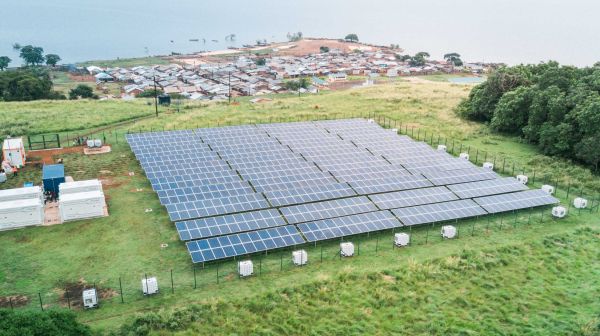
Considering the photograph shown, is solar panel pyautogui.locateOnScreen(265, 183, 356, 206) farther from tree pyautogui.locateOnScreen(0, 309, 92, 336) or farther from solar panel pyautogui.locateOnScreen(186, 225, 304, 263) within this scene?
tree pyautogui.locateOnScreen(0, 309, 92, 336)

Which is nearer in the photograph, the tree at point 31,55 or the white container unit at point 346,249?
the white container unit at point 346,249

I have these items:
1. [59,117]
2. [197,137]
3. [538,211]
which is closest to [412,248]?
[538,211]

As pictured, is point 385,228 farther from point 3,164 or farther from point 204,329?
point 3,164

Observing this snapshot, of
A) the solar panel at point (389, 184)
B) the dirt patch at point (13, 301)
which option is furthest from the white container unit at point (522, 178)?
the dirt patch at point (13, 301)

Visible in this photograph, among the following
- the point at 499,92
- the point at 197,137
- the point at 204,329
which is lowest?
the point at 204,329

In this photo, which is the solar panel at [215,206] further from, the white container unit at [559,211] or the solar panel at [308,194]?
the white container unit at [559,211]

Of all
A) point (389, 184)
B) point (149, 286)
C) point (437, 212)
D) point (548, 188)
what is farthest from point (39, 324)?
point (548, 188)

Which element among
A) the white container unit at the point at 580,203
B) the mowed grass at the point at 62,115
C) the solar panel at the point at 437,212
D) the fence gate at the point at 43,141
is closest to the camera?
the solar panel at the point at 437,212

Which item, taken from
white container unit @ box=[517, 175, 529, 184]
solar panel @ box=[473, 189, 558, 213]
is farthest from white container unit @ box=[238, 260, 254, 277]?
white container unit @ box=[517, 175, 529, 184]
